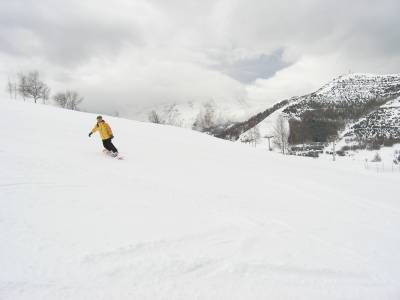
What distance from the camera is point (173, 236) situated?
5863mm

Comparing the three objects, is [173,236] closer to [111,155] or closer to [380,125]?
[111,155]

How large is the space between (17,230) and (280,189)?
9.11 metres

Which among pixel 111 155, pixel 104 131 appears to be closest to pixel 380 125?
pixel 104 131

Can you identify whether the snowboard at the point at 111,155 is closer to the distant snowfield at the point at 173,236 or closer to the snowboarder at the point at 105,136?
the snowboarder at the point at 105,136

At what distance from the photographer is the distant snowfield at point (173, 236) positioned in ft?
14.3

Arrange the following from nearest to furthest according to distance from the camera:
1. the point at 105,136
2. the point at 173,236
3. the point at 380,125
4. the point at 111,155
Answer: the point at 173,236 < the point at 111,155 < the point at 105,136 < the point at 380,125

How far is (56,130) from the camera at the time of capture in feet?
54.2

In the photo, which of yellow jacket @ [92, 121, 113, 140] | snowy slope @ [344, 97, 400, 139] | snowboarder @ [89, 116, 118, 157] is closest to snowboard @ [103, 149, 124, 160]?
snowboarder @ [89, 116, 118, 157]

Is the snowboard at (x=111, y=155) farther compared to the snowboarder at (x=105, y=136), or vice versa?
the snowboarder at (x=105, y=136)

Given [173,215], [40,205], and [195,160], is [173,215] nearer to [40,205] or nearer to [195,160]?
[40,205]

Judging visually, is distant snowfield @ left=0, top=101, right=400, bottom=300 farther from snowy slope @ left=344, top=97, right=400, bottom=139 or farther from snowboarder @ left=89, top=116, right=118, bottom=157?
snowy slope @ left=344, top=97, right=400, bottom=139

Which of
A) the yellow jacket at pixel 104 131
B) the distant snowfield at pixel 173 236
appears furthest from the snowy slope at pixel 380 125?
the yellow jacket at pixel 104 131

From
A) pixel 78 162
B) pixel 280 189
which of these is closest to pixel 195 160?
Answer: pixel 280 189

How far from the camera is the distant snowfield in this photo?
4.37m
